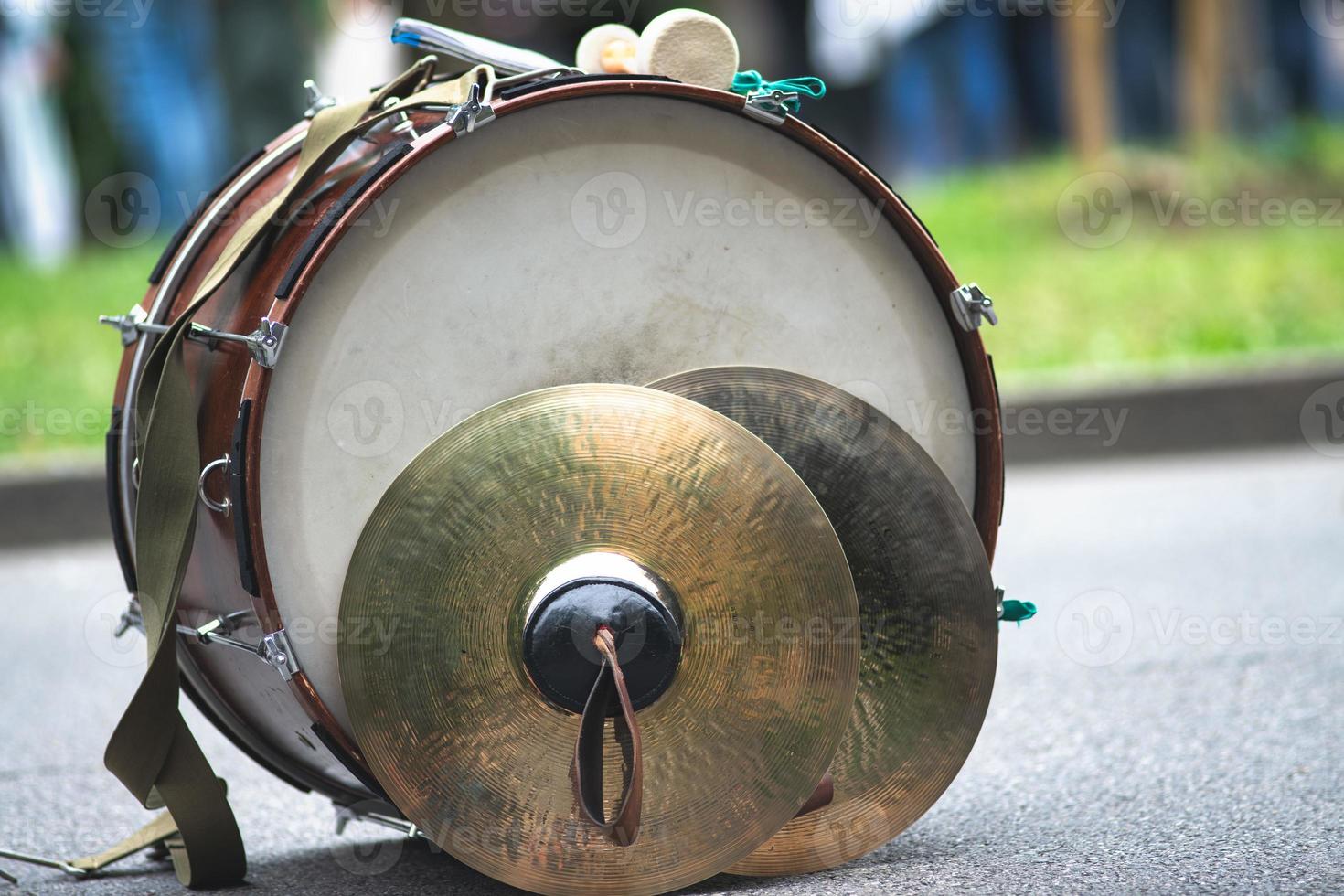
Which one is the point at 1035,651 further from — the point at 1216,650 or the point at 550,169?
the point at 550,169

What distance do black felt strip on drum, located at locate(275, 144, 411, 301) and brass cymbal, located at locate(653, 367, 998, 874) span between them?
441 millimetres

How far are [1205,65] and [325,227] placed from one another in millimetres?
7835

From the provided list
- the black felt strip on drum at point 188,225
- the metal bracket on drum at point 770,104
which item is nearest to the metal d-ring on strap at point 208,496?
the black felt strip on drum at point 188,225

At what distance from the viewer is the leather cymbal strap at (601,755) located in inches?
65.0

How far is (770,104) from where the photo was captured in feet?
6.07

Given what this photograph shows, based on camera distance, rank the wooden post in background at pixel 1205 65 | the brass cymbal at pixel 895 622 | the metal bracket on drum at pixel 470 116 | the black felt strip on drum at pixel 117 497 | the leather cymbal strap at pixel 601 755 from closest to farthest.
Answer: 1. the leather cymbal strap at pixel 601 755
2. the metal bracket on drum at pixel 470 116
3. the brass cymbal at pixel 895 622
4. the black felt strip on drum at pixel 117 497
5. the wooden post in background at pixel 1205 65

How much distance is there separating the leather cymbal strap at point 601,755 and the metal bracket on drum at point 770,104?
2.26 feet

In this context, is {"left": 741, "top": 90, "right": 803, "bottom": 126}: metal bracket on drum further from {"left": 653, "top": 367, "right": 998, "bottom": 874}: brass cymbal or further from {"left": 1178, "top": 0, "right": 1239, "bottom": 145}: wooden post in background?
{"left": 1178, "top": 0, "right": 1239, "bottom": 145}: wooden post in background

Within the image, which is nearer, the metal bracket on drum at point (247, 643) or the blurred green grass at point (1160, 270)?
the metal bracket on drum at point (247, 643)

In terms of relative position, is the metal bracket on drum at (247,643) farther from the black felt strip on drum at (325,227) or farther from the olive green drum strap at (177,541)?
the black felt strip on drum at (325,227)

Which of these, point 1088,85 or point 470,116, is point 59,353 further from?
point 1088,85

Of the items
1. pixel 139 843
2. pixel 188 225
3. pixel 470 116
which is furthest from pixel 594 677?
pixel 188 225

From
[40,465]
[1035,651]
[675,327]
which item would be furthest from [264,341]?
[40,465]

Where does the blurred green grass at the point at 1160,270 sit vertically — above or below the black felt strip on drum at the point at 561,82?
below
